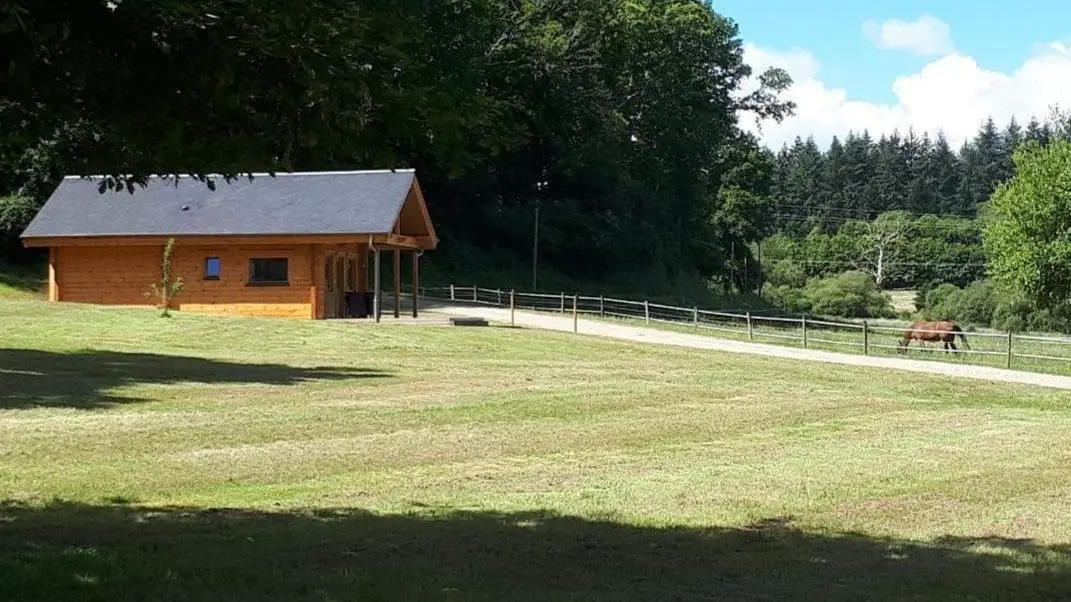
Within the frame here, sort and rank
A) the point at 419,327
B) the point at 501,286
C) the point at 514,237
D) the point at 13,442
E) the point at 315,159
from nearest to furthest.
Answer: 1. the point at 315,159
2. the point at 13,442
3. the point at 419,327
4. the point at 501,286
5. the point at 514,237

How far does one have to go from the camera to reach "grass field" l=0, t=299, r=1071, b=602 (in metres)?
7.00

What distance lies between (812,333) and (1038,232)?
69.5ft

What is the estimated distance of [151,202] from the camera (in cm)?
3912

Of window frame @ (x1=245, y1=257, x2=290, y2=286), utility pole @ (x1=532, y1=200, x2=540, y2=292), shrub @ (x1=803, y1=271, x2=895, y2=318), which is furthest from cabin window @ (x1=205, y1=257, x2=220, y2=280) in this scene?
shrub @ (x1=803, y1=271, x2=895, y2=318)

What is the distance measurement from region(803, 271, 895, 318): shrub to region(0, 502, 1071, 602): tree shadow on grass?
8410cm

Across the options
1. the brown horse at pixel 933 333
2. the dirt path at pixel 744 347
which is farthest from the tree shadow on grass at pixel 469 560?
the brown horse at pixel 933 333

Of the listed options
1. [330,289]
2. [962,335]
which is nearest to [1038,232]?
[962,335]

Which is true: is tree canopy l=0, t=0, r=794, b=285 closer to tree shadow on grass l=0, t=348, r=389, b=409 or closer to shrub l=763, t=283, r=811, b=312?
tree shadow on grass l=0, t=348, r=389, b=409

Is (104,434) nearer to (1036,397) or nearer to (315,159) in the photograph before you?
(315,159)

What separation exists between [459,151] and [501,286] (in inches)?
2139

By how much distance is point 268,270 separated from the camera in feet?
124

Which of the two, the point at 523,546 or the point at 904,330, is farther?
the point at 904,330

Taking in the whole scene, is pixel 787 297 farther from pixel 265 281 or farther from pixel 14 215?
pixel 265 281

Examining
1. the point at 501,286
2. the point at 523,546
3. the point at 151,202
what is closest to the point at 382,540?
the point at 523,546
